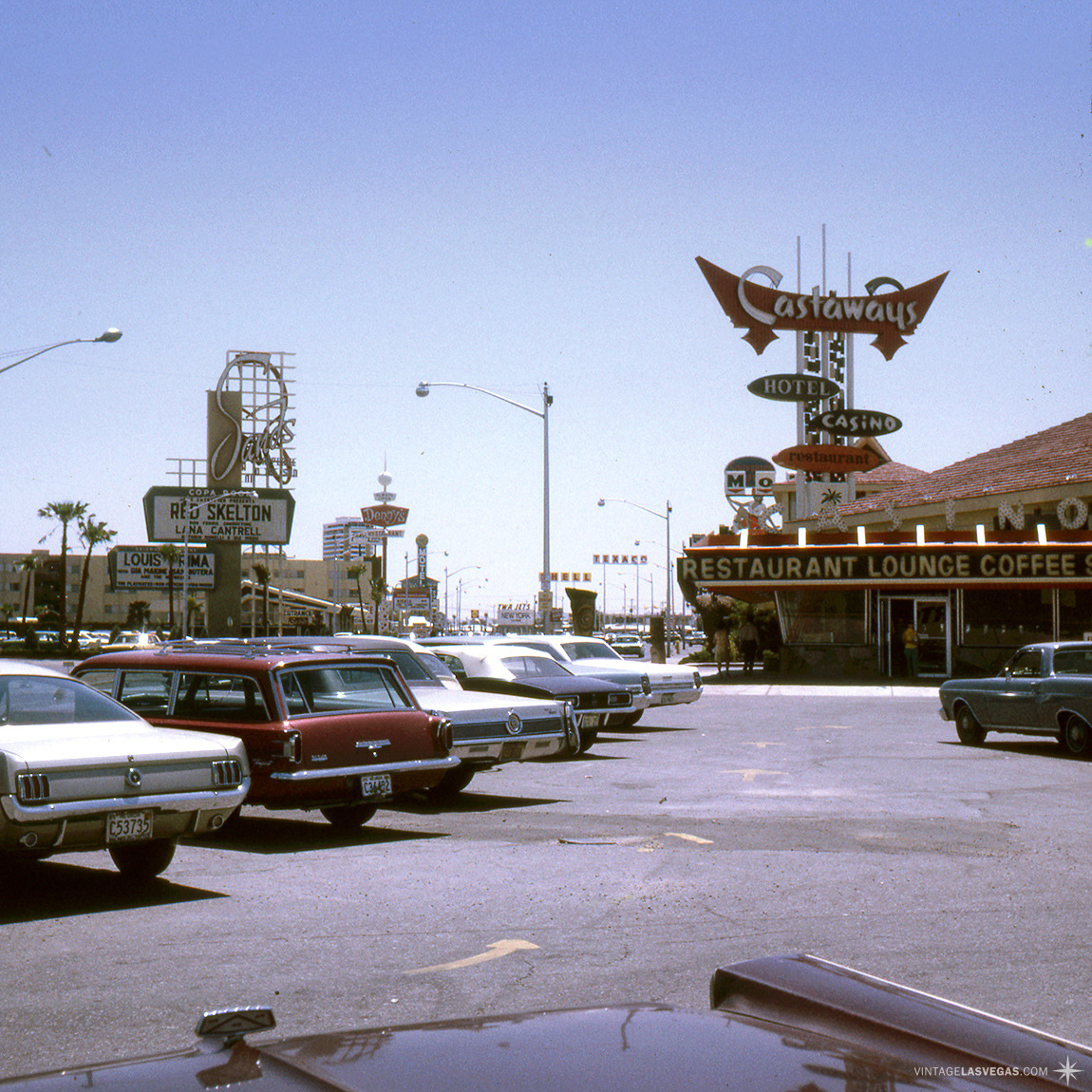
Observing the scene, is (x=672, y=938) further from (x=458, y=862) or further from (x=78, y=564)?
(x=78, y=564)

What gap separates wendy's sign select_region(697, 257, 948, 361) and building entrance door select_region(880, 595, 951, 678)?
1370 centimetres

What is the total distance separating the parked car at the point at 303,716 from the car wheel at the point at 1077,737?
9012mm

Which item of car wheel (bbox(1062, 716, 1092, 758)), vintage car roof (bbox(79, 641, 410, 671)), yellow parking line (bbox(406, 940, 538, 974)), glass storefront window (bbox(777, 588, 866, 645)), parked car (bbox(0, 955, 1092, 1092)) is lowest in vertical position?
yellow parking line (bbox(406, 940, 538, 974))

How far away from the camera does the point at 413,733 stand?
10.3m

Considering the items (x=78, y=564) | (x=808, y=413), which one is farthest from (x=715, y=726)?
(x=78, y=564)

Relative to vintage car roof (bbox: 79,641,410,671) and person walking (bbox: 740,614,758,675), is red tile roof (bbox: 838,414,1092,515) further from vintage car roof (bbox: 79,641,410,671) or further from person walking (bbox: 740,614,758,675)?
vintage car roof (bbox: 79,641,410,671)

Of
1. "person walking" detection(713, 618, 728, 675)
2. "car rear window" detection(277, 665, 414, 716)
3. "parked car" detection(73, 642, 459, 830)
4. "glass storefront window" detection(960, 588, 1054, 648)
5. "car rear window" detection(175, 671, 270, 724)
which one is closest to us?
"parked car" detection(73, 642, 459, 830)

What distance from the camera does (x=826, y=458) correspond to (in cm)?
4766

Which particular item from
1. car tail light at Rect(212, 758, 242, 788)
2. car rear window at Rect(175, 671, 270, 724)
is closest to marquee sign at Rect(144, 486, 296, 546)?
car rear window at Rect(175, 671, 270, 724)

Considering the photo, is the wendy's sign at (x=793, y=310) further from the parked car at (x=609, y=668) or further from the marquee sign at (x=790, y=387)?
the parked car at (x=609, y=668)

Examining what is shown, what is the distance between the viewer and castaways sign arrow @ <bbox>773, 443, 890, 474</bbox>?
156 feet

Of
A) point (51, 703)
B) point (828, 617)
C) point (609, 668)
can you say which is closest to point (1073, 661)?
point (609, 668)

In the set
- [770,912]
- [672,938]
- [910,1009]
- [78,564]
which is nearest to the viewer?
[910,1009]

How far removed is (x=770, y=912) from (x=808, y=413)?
43.8 metres
